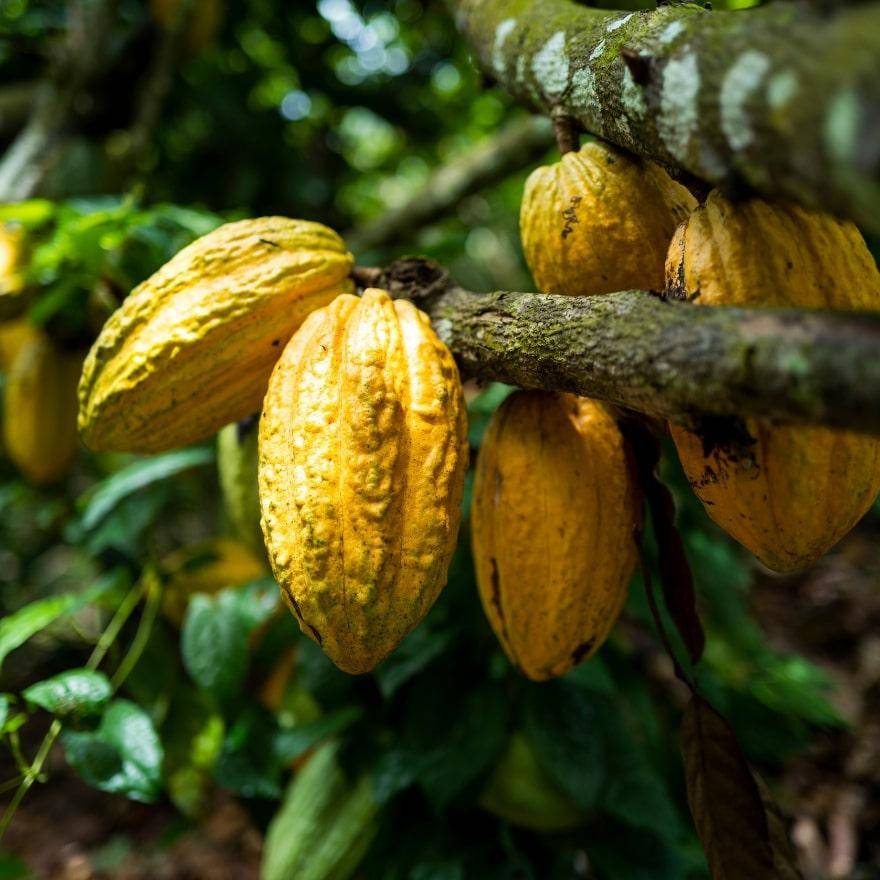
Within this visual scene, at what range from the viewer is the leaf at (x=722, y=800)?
33.5 inches

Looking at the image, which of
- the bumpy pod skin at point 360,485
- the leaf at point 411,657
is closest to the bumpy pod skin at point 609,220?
the bumpy pod skin at point 360,485

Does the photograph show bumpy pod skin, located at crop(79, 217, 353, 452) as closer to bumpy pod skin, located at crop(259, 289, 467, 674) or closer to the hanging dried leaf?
bumpy pod skin, located at crop(259, 289, 467, 674)

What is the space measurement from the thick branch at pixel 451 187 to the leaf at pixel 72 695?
1837mm

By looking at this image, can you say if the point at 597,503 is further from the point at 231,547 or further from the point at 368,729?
the point at 231,547

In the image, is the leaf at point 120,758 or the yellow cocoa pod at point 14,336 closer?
the leaf at point 120,758

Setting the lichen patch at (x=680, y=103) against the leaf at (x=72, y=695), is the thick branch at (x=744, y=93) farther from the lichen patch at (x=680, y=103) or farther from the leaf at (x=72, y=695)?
the leaf at (x=72, y=695)

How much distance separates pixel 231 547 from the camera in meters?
1.62

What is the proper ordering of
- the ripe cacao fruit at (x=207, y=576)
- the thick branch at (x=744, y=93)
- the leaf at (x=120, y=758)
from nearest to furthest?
the thick branch at (x=744, y=93) → the leaf at (x=120, y=758) → the ripe cacao fruit at (x=207, y=576)

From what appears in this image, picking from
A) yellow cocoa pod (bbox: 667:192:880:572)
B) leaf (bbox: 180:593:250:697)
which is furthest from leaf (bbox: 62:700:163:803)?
yellow cocoa pod (bbox: 667:192:880:572)

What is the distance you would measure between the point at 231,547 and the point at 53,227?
92cm

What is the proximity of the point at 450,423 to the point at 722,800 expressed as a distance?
0.56 m

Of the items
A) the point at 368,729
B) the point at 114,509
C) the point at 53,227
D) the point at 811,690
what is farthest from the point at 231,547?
the point at 811,690

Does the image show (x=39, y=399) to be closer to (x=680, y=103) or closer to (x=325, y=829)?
(x=325, y=829)

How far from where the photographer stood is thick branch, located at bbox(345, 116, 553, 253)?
263 centimetres
